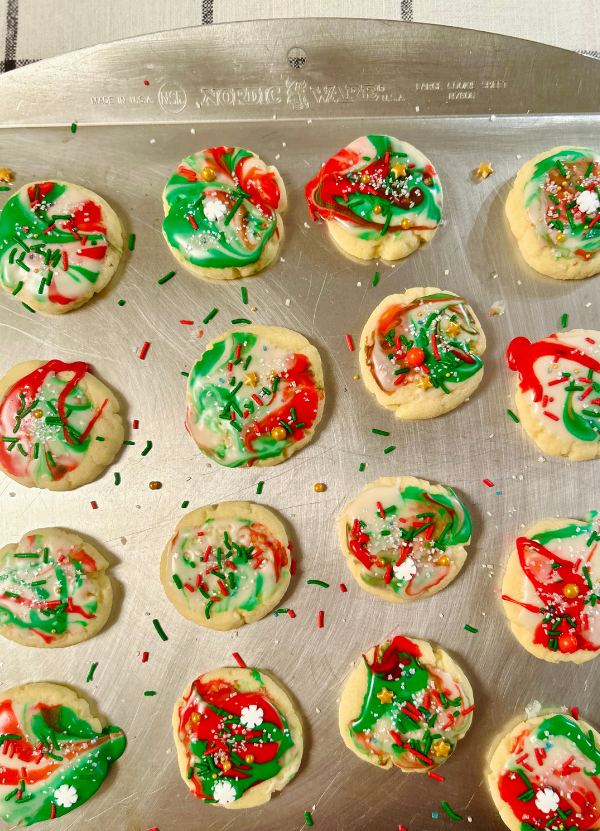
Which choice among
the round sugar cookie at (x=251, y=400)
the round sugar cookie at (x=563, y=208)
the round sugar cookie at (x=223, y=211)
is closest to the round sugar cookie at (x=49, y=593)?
the round sugar cookie at (x=251, y=400)

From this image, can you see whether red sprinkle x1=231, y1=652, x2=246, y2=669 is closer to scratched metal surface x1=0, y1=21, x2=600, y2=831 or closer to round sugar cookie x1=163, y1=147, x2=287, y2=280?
scratched metal surface x1=0, y1=21, x2=600, y2=831

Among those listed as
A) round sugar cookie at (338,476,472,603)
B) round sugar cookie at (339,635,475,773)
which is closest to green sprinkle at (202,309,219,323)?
round sugar cookie at (338,476,472,603)

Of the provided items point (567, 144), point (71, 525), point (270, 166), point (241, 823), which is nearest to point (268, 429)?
point (71, 525)

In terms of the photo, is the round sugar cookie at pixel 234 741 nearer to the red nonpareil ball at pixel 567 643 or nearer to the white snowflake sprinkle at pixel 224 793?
the white snowflake sprinkle at pixel 224 793

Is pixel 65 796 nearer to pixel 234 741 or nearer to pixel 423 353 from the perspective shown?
pixel 234 741

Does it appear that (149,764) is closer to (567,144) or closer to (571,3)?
(567,144)
